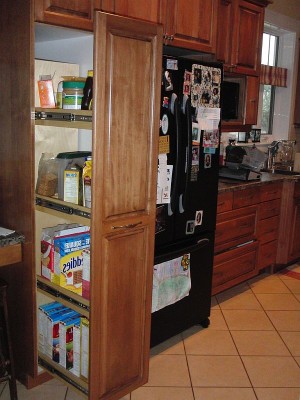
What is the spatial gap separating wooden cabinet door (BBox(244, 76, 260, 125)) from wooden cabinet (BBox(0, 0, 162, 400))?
181 centimetres

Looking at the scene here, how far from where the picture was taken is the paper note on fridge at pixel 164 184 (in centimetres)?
237

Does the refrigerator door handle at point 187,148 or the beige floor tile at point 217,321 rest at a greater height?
the refrigerator door handle at point 187,148

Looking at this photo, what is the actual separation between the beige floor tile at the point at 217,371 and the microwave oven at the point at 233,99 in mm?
1815

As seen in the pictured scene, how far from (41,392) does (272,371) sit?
1.28 meters

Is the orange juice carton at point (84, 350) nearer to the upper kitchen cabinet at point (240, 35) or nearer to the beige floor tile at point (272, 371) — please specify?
the beige floor tile at point (272, 371)

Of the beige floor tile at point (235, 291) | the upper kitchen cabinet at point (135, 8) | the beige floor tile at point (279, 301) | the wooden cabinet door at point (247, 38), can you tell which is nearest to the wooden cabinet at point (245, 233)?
the beige floor tile at point (235, 291)

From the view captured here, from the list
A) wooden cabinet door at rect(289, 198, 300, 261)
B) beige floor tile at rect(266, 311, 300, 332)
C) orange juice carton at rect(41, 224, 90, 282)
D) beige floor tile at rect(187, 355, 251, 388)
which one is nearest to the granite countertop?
wooden cabinet door at rect(289, 198, 300, 261)

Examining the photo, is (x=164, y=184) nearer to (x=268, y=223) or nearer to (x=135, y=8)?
(x=135, y=8)

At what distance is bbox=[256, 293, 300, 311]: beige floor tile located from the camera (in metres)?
3.32

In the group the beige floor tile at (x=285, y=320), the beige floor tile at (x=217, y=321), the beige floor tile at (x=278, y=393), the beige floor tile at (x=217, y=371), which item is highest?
the beige floor tile at (x=217, y=321)

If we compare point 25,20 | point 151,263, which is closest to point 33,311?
point 151,263

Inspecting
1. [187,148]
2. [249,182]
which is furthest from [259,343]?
[187,148]

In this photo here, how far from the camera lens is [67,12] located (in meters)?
1.93

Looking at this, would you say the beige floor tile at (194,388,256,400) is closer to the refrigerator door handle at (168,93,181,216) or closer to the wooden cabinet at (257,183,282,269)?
the refrigerator door handle at (168,93,181,216)
